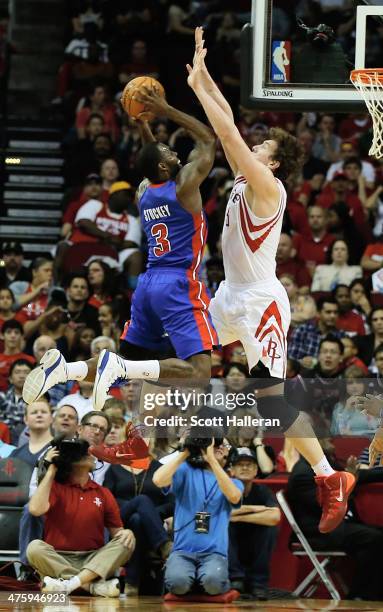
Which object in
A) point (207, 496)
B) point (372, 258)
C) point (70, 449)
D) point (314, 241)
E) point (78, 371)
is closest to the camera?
point (78, 371)

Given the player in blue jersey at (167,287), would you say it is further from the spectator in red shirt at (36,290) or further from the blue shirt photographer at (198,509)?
the spectator in red shirt at (36,290)

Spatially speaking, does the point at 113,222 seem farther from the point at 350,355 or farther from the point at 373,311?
the point at 350,355

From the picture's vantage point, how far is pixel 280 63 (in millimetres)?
9250

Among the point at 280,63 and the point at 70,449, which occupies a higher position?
the point at 280,63

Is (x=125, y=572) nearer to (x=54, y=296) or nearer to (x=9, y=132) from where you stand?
(x=54, y=296)

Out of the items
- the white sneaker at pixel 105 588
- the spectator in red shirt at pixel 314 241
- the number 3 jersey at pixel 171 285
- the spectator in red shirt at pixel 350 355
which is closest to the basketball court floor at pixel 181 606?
the white sneaker at pixel 105 588

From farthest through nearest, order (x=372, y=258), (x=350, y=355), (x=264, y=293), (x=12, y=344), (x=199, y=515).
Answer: (x=372, y=258) < (x=12, y=344) < (x=350, y=355) < (x=199, y=515) < (x=264, y=293)

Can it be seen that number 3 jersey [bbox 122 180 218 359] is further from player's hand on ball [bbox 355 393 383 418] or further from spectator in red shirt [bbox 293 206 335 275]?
spectator in red shirt [bbox 293 206 335 275]

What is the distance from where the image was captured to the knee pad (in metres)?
8.42

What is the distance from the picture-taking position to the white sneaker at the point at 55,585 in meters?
9.78

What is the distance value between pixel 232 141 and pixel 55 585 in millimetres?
3880

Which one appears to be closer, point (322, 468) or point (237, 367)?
point (322, 468)

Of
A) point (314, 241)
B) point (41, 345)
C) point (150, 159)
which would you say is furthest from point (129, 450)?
point (314, 241)

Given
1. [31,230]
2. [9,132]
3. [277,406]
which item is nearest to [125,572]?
[277,406]
